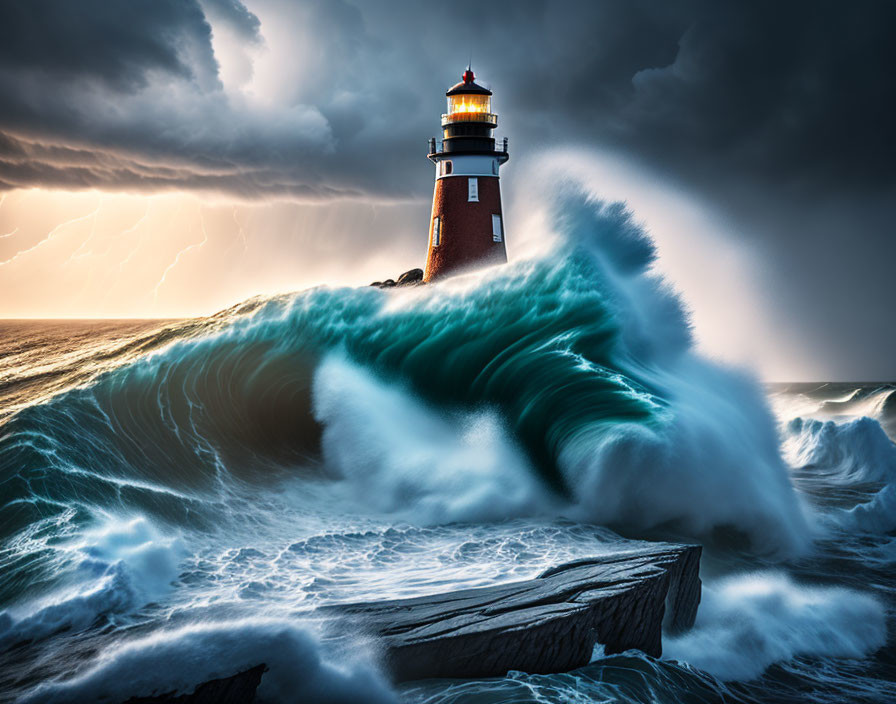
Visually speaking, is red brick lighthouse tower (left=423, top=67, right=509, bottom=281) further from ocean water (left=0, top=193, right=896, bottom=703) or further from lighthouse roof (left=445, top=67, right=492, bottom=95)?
ocean water (left=0, top=193, right=896, bottom=703)

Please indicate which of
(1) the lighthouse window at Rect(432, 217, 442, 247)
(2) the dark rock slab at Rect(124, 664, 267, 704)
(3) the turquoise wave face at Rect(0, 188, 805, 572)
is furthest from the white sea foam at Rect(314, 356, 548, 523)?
(1) the lighthouse window at Rect(432, 217, 442, 247)

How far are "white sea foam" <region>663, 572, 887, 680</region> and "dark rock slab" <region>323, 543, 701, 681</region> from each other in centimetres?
22

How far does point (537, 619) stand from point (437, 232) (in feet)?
42.0

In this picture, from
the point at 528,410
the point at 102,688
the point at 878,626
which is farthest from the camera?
the point at 528,410

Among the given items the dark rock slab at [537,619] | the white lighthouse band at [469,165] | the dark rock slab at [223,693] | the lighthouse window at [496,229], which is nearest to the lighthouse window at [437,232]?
the white lighthouse band at [469,165]

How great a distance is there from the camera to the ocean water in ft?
12.4

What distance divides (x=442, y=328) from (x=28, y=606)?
5604 millimetres

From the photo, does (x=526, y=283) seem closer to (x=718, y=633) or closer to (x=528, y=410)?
(x=528, y=410)

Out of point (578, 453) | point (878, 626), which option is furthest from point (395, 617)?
point (878, 626)

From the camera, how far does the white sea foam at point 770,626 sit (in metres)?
4.26

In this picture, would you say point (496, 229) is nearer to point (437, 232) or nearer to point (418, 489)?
point (437, 232)

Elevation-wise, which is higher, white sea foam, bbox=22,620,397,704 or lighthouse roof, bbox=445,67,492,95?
lighthouse roof, bbox=445,67,492,95

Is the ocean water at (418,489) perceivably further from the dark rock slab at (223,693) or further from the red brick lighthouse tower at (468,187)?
the red brick lighthouse tower at (468,187)

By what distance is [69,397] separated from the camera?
23.7 ft
